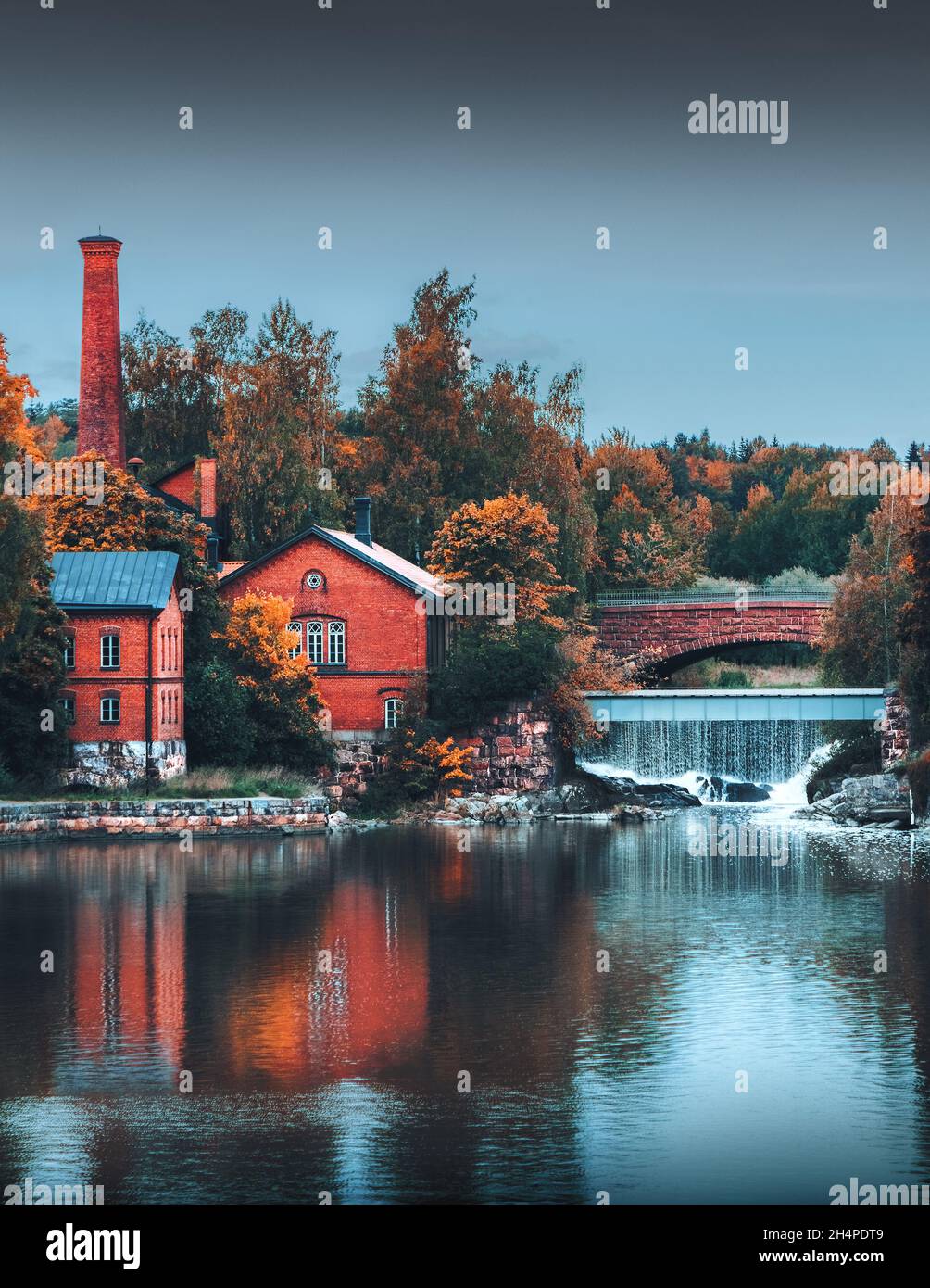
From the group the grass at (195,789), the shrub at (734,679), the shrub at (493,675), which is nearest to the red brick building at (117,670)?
the grass at (195,789)

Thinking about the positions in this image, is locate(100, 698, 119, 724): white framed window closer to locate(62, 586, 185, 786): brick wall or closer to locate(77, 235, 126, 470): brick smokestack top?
locate(62, 586, 185, 786): brick wall

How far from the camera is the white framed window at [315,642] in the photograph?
64.8 m

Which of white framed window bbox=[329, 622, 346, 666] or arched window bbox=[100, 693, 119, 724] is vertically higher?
white framed window bbox=[329, 622, 346, 666]

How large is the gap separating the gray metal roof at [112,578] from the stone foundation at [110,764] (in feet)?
14.1

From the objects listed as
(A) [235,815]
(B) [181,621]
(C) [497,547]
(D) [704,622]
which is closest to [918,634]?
(C) [497,547]

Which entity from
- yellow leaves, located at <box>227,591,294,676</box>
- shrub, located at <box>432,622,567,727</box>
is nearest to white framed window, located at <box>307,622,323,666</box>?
yellow leaves, located at <box>227,591,294,676</box>

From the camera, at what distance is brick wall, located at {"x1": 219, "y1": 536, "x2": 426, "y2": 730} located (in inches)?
2525

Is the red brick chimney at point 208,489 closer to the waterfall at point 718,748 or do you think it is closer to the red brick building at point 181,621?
the red brick building at point 181,621

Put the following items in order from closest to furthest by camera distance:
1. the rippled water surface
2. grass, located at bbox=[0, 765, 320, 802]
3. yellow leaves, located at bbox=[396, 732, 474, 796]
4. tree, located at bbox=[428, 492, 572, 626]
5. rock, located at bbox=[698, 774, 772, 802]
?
the rippled water surface < grass, located at bbox=[0, 765, 320, 802] < yellow leaves, located at bbox=[396, 732, 474, 796] < rock, located at bbox=[698, 774, 772, 802] < tree, located at bbox=[428, 492, 572, 626]

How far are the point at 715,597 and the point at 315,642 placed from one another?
75.8ft

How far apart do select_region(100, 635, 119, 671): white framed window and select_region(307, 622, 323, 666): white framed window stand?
9526mm
